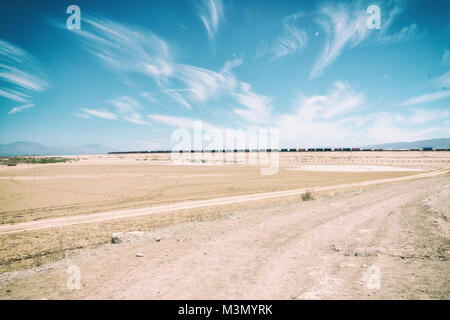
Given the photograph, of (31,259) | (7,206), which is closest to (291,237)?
(31,259)

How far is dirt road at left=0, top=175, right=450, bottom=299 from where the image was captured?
14.1ft

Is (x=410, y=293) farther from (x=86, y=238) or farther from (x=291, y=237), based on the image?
(x=86, y=238)

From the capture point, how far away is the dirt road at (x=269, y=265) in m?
4.30

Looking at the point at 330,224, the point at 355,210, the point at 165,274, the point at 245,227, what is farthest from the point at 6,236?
the point at 355,210

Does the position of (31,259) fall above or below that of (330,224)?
below

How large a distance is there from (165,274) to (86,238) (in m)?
6.02

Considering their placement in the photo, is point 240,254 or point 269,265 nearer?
point 269,265

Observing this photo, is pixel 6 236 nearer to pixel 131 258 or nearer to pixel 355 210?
pixel 131 258

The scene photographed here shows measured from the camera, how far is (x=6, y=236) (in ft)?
31.4

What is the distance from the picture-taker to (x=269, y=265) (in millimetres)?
5402
